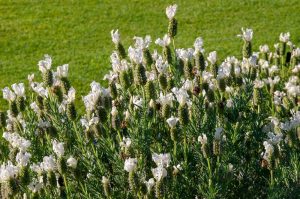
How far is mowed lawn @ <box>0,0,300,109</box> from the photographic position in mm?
7914

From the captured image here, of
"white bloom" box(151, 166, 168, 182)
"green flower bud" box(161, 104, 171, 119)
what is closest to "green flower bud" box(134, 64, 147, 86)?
"green flower bud" box(161, 104, 171, 119)

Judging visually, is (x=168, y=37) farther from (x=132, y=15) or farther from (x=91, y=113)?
(x=132, y=15)

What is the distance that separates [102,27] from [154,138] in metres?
5.85

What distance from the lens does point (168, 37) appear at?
3.71 metres

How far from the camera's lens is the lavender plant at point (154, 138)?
297cm

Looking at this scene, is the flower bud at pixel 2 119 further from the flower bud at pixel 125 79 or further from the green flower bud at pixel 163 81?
the green flower bud at pixel 163 81

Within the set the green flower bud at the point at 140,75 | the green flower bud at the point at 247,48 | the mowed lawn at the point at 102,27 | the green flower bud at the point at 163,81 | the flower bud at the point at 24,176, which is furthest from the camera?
the mowed lawn at the point at 102,27

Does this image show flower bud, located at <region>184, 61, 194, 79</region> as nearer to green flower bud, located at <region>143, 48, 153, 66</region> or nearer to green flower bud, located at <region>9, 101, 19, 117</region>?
green flower bud, located at <region>143, 48, 153, 66</region>

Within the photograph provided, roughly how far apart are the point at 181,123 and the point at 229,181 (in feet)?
1.23

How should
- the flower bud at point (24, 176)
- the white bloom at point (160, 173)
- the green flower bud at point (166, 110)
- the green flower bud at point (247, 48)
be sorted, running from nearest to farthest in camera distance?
the white bloom at point (160, 173)
the flower bud at point (24, 176)
the green flower bud at point (166, 110)
the green flower bud at point (247, 48)

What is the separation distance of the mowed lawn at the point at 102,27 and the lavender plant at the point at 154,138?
3.76 m

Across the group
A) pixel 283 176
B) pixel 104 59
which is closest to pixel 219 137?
pixel 283 176

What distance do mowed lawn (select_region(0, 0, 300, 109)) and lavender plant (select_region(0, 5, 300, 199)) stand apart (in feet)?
12.3

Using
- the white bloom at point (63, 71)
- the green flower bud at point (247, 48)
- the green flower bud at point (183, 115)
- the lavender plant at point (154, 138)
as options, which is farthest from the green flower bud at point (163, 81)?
the green flower bud at point (247, 48)
